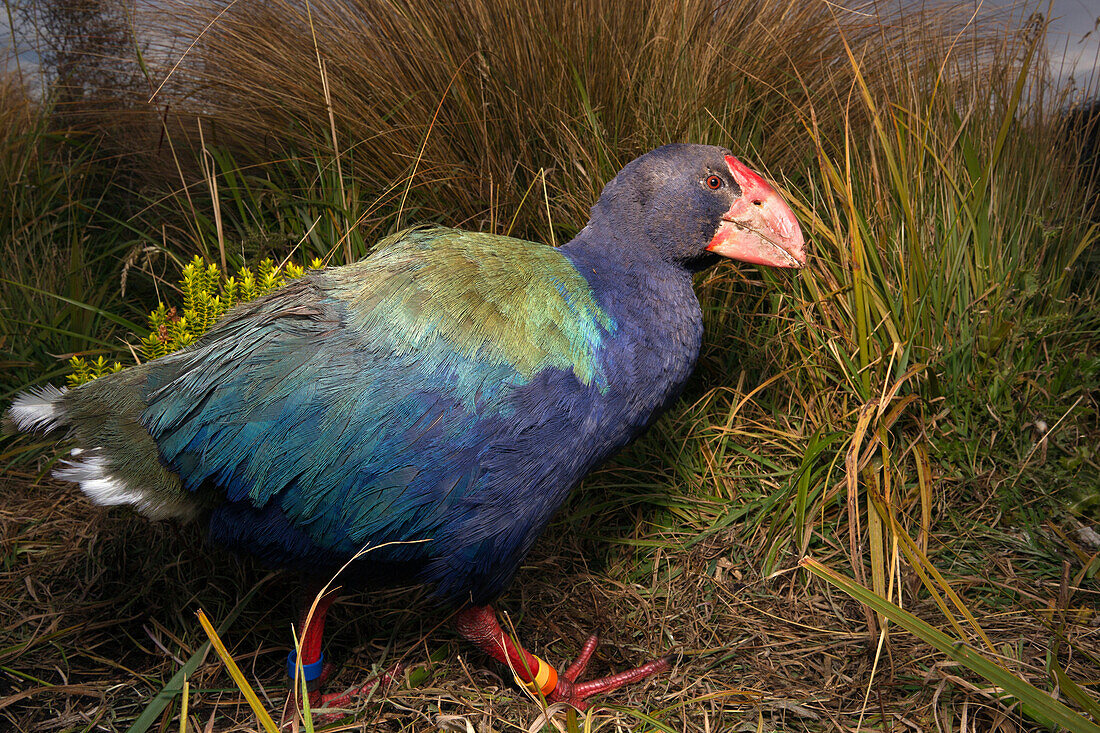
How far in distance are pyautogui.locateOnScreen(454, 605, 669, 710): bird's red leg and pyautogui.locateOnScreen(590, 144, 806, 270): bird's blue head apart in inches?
35.5

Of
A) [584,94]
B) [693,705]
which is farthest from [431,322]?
[584,94]

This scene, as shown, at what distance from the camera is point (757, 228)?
5.43 ft

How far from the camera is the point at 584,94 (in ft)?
7.39

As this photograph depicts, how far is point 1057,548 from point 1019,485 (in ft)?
0.57

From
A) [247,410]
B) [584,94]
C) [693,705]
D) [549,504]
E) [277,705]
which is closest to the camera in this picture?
[247,410]

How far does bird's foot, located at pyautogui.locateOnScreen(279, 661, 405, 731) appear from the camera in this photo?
1630 mm

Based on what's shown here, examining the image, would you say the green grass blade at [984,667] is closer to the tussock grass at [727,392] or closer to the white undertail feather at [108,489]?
the tussock grass at [727,392]

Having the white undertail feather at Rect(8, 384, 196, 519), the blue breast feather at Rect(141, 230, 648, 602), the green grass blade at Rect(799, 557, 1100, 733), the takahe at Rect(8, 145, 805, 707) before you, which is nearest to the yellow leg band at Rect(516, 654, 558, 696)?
the takahe at Rect(8, 145, 805, 707)

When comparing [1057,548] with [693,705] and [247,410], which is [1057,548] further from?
[247,410]

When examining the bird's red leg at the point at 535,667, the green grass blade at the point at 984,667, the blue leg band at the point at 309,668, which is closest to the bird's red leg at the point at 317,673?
the blue leg band at the point at 309,668

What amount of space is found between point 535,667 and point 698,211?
1.10 m

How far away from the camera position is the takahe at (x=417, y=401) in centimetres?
133

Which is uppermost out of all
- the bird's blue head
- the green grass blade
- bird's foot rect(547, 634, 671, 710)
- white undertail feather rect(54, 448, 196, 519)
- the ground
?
the bird's blue head

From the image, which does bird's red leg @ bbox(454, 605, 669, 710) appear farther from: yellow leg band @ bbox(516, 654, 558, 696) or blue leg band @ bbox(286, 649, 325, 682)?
blue leg band @ bbox(286, 649, 325, 682)
